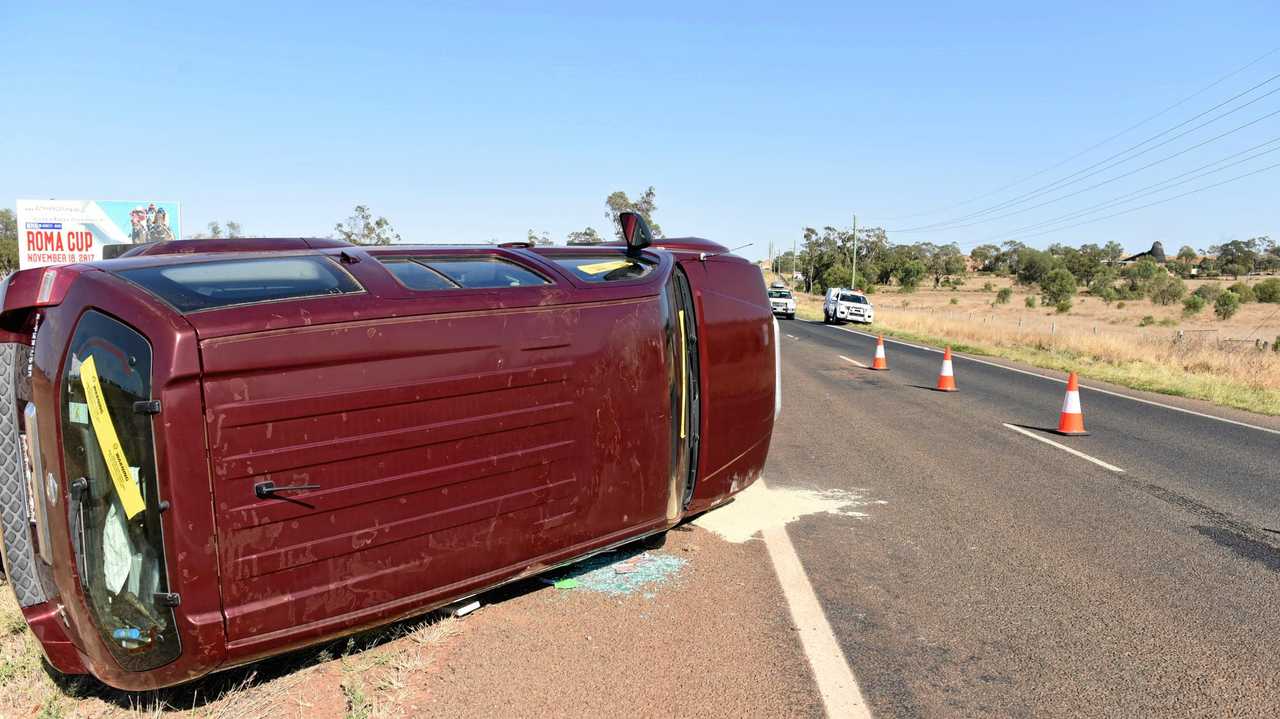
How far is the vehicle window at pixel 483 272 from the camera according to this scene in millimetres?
4188

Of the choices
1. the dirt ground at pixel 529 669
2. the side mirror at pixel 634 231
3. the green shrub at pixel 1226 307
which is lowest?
the green shrub at pixel 1226 307

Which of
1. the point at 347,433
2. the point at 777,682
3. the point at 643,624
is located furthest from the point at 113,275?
the point at 777,682

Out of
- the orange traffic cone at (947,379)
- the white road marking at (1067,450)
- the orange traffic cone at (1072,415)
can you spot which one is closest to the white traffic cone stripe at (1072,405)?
the orange traffic cone at (1072,415)

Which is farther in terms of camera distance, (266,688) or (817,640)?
(817,640)

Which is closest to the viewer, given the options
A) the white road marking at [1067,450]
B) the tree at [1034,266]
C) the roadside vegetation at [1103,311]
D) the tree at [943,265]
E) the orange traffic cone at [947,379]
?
the white road marking at [1067,450]

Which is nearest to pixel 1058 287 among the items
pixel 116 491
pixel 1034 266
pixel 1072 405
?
pixel 1034 266

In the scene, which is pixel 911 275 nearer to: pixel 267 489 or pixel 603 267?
pixel 603 267

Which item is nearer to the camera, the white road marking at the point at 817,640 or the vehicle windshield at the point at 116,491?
the vehicle windshield at the point at 116,491

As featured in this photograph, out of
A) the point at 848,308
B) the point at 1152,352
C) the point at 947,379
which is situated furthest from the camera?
the point at 848,308

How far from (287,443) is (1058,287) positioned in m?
72.5

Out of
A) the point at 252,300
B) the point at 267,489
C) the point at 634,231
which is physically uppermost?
the point at 634,231

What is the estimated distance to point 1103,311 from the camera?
200 feet

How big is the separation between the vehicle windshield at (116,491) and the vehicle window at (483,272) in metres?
1.45

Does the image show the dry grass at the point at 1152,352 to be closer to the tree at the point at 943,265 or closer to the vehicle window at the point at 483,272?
the vehicle window at the point at 483,272
